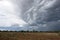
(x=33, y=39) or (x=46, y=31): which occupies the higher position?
(x=46, y=31)

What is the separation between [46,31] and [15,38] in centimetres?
460

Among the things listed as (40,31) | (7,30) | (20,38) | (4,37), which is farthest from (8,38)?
(40,31)

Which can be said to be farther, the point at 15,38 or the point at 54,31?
the point at 54,31

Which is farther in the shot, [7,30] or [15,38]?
[7,30]

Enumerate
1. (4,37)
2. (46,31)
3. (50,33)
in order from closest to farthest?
(4,37) < (50,33) < (46,31)

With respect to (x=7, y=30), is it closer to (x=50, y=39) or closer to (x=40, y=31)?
(x=40, y=31)

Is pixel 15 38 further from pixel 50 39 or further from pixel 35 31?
pixel 35 31

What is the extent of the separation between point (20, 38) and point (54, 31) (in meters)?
4.72

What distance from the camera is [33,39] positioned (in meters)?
12.9

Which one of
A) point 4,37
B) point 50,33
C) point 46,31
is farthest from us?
point 46,31

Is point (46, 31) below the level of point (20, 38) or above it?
above

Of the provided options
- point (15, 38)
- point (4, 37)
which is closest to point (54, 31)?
point (15, 38)

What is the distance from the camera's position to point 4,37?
41.7ft

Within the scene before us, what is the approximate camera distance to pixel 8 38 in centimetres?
1270
